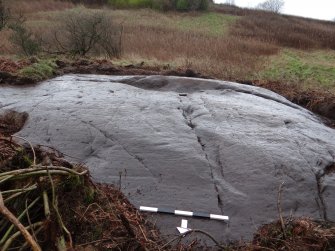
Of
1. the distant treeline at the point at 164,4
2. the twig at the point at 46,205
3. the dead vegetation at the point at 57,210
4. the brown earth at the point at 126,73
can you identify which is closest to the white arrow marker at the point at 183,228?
the dead vegetation at the point at 57,210

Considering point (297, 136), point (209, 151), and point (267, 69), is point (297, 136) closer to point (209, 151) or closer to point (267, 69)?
point (209, 151)

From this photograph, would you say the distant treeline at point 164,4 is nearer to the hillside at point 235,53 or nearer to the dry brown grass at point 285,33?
the dry brown grass at point 285,33

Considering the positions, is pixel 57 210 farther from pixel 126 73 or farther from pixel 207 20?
pixel 207 20

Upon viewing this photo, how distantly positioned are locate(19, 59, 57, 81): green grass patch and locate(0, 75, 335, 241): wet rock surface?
604 millimetres

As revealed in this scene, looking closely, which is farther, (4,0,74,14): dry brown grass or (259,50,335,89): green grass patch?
(4,0,74,14): dry brown grass

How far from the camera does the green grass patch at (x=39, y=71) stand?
8359mm

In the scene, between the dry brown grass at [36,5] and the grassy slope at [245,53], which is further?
the dry brown grass at [36,5]

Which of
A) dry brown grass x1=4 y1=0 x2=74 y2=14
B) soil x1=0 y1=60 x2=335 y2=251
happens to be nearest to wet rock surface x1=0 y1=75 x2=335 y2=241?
soil x1=0 y1=60 x2=335 y2=251

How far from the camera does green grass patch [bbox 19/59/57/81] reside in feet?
27.4

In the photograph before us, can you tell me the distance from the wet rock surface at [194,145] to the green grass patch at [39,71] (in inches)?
23.8

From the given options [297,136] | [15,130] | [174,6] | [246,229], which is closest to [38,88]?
[15,130]

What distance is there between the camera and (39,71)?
8570mm

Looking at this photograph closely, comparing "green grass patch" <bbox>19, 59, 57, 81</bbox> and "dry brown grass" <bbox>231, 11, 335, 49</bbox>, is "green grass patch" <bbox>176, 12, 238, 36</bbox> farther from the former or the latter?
"green grass patch" <bbox>19, 59, 57, 81</bbox>

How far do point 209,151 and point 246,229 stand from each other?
148cm
